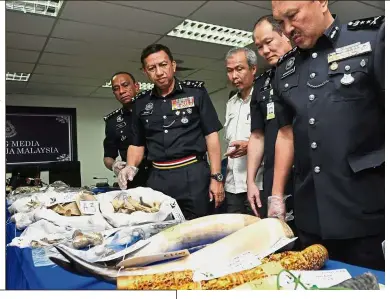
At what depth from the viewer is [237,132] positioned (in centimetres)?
179

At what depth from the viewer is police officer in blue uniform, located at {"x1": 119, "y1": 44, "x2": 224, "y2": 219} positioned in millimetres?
1519

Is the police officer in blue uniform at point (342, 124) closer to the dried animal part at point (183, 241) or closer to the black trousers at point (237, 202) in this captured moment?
the dried animal part at point (183, 241)

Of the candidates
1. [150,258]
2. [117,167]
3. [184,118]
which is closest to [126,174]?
[117,167]

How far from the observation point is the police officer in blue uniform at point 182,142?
4.98 ft

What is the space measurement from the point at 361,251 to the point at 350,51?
0.57 metres

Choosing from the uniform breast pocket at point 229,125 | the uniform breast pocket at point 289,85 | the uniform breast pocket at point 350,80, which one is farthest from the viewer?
the uniform breast pocket at point 229,125

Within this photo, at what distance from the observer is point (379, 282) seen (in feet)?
2.61

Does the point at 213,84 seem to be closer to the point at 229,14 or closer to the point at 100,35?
the point at 229,14

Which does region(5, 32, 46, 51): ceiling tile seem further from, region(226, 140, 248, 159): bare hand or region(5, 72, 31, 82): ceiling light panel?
region(226, 140, 248, 159): bare hand

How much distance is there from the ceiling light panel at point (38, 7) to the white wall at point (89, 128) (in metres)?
0.37

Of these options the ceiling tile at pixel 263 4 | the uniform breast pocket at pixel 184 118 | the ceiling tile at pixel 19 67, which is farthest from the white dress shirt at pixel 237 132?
the ceiling tile at pixel 19 67

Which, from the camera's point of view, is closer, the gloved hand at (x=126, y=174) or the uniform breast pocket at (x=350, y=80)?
the uniform breast pocket at (x=350, y=80)

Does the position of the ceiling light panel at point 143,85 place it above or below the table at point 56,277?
above

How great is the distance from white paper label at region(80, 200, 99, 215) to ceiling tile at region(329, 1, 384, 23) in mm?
1027
